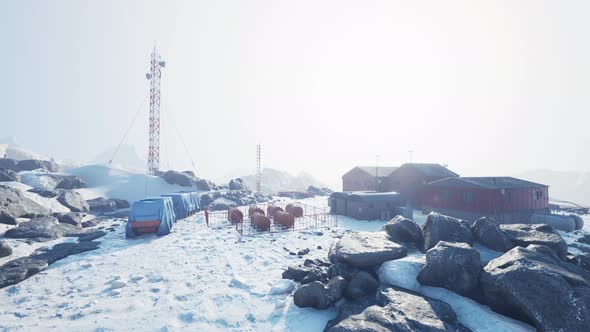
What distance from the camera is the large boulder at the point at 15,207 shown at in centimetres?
1928

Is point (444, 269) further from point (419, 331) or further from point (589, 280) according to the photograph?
point (589, 280)

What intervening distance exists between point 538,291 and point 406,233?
5521 mm

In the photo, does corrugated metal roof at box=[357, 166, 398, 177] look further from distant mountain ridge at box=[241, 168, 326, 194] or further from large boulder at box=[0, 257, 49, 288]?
distant mountain ridge at box=[241, 168, 326, 194]

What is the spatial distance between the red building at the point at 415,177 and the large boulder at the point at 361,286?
28.1 meters

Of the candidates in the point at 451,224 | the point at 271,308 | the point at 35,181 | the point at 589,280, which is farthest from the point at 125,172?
the point at 589,280

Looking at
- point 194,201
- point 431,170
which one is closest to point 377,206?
point 431,170

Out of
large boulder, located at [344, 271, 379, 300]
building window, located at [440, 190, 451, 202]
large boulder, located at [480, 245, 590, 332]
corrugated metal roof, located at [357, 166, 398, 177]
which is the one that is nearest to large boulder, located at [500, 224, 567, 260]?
large boulder, located at [480, 245, 590, 332]

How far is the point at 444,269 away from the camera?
9062mm

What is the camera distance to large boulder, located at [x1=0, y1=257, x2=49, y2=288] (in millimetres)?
11195

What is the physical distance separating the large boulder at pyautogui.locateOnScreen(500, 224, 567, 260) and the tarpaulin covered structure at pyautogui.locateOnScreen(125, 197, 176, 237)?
777 inches

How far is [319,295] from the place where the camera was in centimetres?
913

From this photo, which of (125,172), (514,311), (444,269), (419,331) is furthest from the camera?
(125,172)

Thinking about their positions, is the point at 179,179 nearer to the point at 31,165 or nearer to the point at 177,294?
the point at 31,165

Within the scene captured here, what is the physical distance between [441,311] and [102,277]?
13.0 metres
